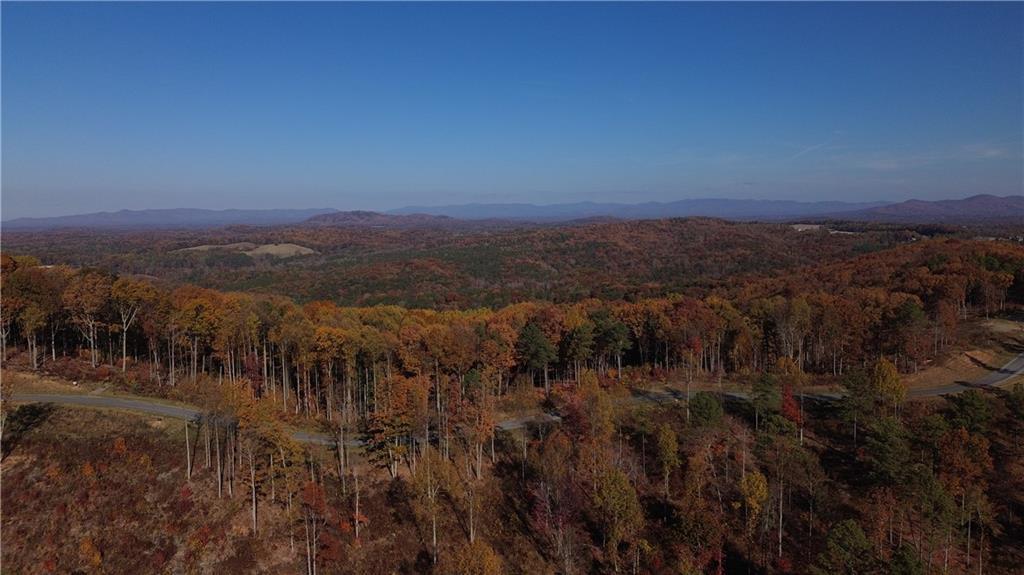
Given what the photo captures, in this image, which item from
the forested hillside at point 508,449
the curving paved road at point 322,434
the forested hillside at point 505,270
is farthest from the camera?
the forested hillside at point 505,270

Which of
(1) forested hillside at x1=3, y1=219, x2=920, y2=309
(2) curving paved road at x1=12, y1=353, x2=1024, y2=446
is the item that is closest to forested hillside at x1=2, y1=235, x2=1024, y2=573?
(2) curving paved road at x1=12, y1=353, x2=1024, y2=446

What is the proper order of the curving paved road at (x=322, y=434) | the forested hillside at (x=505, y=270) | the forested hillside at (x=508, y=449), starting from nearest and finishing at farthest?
the forested hillside at (x=508, y=449)
the curving paved road at (x=322, y=434)
the forested hillside at (x=505, y=270)

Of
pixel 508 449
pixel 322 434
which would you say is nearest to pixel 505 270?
pixel 508 449

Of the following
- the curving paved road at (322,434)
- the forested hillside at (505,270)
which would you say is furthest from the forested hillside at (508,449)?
the forested hillside at (505,270)

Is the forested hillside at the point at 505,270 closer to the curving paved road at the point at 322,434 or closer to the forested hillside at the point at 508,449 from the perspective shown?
the forested hillside at the point at 508,449

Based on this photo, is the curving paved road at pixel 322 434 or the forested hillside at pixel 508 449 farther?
the curving paved road at pixel 322 434

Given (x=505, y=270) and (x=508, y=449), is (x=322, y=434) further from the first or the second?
(x=505, y=270)

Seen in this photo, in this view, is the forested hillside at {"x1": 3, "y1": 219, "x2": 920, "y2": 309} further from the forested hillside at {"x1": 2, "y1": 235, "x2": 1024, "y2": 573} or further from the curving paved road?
the curving paved road
